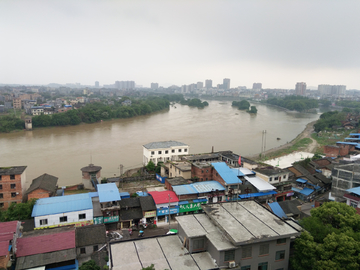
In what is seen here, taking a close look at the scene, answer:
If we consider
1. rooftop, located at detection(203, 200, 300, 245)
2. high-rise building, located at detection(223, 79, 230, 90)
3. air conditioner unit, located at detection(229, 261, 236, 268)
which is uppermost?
high-rise building, located at detection(223, 79, 230, 90)

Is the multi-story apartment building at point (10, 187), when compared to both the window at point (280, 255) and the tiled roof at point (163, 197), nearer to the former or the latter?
the tiled roof at point (163, 197)

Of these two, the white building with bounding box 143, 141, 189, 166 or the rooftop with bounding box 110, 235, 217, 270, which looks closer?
the rooftop with bounding box 110, 235, 217, 270

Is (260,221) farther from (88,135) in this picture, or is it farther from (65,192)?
(88,135)

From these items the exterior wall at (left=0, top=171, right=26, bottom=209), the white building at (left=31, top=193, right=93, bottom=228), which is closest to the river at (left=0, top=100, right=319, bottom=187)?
the exterior wall at (left=0, top=171, right=26, bottom=209)

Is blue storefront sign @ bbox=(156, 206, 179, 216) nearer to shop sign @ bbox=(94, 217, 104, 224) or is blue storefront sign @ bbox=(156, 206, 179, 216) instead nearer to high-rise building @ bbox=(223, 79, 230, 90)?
shop sign @ bbox=(94, 217, 104, 224)

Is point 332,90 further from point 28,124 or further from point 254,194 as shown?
point 254,194

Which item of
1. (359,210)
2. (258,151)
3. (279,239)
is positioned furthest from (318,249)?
(258,151)

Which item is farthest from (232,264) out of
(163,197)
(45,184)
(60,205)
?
(45,184)

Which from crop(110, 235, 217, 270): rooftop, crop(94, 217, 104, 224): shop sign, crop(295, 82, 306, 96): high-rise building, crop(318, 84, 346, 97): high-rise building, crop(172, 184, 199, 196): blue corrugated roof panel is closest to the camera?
crop(110, 235, 217, 270): rooftop
